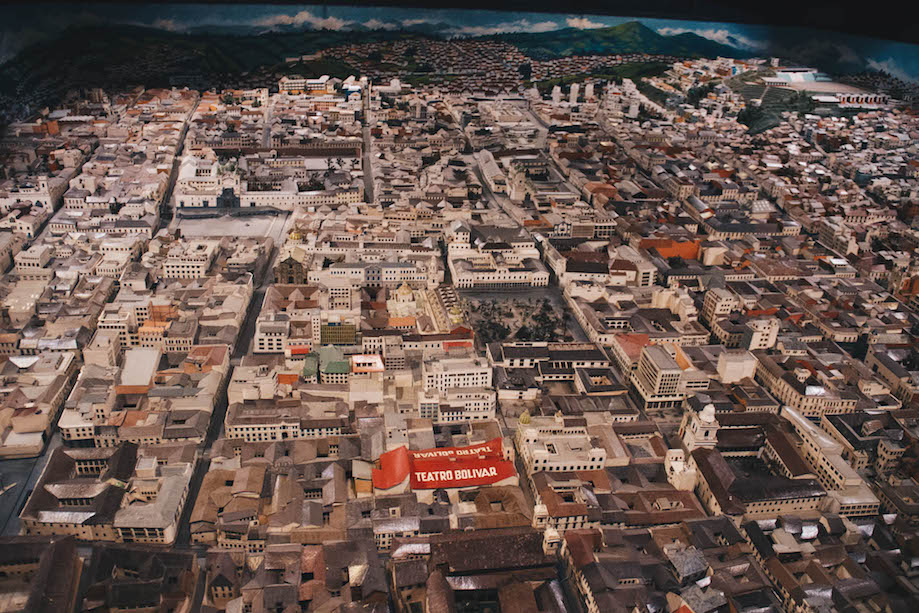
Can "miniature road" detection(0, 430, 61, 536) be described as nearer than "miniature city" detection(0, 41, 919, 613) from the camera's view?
No

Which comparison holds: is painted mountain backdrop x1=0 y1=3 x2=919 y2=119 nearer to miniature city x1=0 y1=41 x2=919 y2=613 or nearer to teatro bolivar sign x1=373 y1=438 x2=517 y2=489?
miniature city x1=0 y1=41 x2=919 y2=613

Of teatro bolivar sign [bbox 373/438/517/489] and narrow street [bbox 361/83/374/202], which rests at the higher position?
teatro bolivar sign [bbox 373/438/517/489]

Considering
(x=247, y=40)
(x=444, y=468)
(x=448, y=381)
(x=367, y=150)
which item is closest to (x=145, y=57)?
(x=247, y=40)

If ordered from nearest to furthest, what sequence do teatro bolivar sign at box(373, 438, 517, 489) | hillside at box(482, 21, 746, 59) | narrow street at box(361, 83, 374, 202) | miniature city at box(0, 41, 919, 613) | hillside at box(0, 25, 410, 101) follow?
miniature city at box(0, 41, 919, 613), teatro bolivar sign at box(373, 438, 517, 489), hillside at box(0, 25, 410, 101), narrow street at box(361, 83, 374, 202), hillside at box(482, 21, 746, 59)

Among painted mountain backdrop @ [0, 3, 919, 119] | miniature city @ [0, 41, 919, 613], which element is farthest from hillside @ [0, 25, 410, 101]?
miniature city @ [0, 41, 919, 613]

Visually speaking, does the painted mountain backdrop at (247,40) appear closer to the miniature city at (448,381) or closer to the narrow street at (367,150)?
the narrow street at (367,150)

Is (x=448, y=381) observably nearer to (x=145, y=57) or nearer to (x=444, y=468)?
(x=444, y=468)
